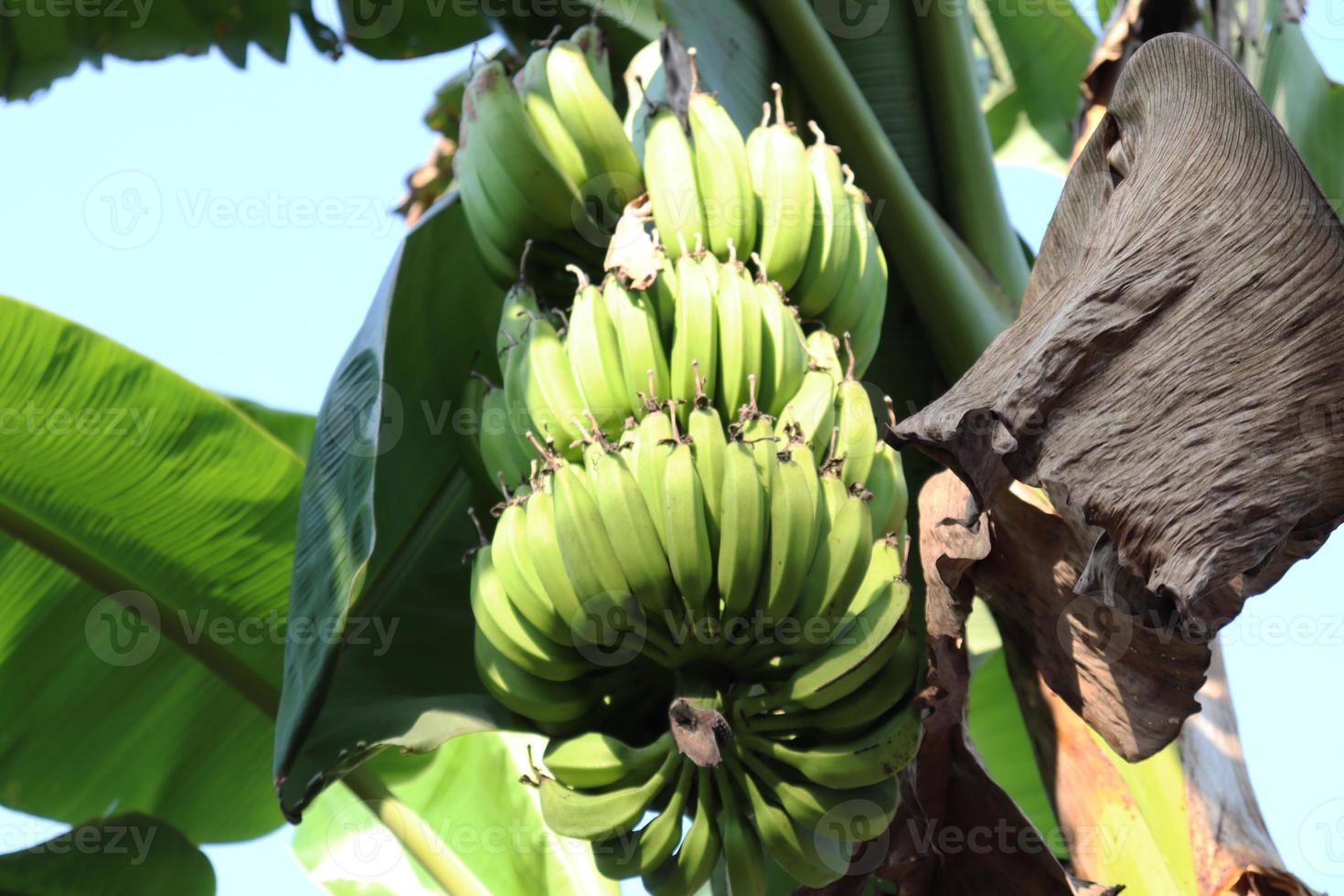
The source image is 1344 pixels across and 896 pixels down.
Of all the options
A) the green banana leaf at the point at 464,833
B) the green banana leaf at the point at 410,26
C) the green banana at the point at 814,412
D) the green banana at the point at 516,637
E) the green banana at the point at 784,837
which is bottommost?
the green banana leaf at the point at 464,833

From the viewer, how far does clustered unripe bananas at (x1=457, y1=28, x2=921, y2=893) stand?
124 centimetres

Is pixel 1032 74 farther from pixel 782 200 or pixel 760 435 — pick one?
pixel 760 435

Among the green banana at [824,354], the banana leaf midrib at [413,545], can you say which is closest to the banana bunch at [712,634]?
the green banana at [824,354]

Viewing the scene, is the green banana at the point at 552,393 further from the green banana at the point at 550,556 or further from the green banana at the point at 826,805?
the green banana at the point at 826,805

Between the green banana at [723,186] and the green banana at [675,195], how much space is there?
0.01 metres

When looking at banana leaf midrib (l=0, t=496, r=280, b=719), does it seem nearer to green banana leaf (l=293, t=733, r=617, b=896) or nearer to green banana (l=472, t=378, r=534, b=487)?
green banana leaf (l=293, t=733, r=617, b=896)

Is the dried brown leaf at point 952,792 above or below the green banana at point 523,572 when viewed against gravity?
below

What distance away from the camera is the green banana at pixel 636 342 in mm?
1355

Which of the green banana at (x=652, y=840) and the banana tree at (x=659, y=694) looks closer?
the banana tree at (x=659, y=694)

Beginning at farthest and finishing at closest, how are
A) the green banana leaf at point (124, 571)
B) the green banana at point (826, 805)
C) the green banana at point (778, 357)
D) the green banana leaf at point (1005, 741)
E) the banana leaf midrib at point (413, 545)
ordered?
1. the green banana leaf at point (1005, 741)
2. the green banana leaf at point (124, 571)
3. the banana leaf midrib at point (413, 545)
4. the green banana at point (778, 357)
5. the green banana at point (826, 805)

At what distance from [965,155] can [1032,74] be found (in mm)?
1026

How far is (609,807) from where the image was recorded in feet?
4.16

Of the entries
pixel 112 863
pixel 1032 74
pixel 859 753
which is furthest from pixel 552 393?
pixel 1032 74

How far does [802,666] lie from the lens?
4.16 feet
